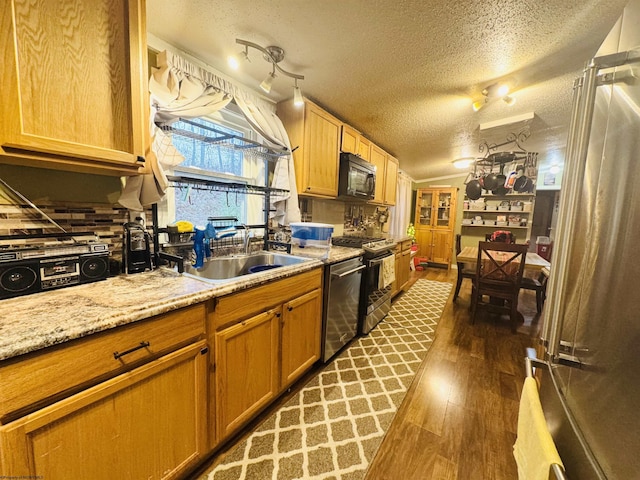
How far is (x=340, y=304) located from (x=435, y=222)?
5.28 metres

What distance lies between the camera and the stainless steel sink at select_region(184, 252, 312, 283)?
1.71 meters

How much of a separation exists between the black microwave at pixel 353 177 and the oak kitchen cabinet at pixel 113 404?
2.05 metres

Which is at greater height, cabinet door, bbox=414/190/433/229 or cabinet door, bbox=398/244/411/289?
cabinet door, bbox=414/190/433/229

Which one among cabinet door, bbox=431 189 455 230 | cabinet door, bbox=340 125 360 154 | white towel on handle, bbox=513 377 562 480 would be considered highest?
cabinet door, bbox=340 125 360 154

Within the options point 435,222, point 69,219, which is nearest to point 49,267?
point 69,219

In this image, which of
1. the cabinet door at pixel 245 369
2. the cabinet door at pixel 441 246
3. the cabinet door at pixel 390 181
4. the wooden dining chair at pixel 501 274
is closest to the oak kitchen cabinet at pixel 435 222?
the cabinet door at pixel 441 246

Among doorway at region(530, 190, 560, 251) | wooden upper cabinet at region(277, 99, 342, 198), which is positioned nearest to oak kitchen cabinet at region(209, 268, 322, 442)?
wooden upper cabinet at region(277, 99, 342, 198)

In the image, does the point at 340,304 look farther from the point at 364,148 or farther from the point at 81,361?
the point at 364,148

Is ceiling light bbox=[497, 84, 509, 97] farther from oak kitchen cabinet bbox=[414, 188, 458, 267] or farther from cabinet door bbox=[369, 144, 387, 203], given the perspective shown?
oak kitchen cabinet bbox=[414, 188, 458, 267]

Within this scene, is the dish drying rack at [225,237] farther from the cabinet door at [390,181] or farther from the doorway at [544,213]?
the doorway at [544,213]

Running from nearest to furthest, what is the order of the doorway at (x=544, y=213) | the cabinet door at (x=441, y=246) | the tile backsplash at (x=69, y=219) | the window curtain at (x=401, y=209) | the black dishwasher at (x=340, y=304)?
the tile backsplash at (x=69, y=219)
the black dishwasher at (x=340, y=304)
the window curtain at (x=401, y=209)
the cabinet door at (x=441, y=246)
the doorway at (x=544, y=213)

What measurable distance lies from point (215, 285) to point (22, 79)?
96 centimetres

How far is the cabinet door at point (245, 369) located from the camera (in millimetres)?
1217

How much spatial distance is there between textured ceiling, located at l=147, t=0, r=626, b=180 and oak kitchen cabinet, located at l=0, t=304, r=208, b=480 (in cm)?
157
